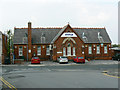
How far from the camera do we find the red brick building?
44.9m

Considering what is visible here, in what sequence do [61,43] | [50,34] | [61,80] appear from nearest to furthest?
[61,80], [61,43], [50,34]

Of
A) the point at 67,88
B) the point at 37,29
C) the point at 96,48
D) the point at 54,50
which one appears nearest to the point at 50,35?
the point at 37,29

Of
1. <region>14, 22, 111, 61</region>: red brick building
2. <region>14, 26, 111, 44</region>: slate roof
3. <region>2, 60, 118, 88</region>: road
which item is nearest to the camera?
A: <region>2, 60, 118, 88</region>: road

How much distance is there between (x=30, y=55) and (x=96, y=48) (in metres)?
16.6

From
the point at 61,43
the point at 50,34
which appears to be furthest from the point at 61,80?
the point at 50,34

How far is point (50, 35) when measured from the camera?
51.0 m

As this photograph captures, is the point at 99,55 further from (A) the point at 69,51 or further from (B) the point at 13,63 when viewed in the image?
(B) the point at 13,63

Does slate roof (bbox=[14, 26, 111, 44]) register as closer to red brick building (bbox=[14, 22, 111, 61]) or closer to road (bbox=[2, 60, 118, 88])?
red brick building (bbox=[14, 22, 111, 61])

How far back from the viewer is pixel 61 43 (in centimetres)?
4494

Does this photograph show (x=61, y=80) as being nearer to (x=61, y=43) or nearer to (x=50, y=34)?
(x=61, y=43)

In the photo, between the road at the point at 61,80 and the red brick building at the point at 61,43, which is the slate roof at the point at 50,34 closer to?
the red brick building at the point at 61,43

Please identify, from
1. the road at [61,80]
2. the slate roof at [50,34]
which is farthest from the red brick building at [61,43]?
the road at [61,80]

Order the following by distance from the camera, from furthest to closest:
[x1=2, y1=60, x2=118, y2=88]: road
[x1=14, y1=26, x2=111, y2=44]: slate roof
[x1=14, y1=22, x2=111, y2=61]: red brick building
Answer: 1. [x1=14, y1=26, x2=111, y2=44]: slate roof
2. [x1=14, y1=22, x2=111, y2=61]: red brick building
3. [x1=2, y1=60, x2=118, y2=88]: road

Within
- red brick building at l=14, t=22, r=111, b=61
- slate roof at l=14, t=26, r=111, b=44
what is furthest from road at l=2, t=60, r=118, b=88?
slate roof at l=14, t=26, r=111, b=44
